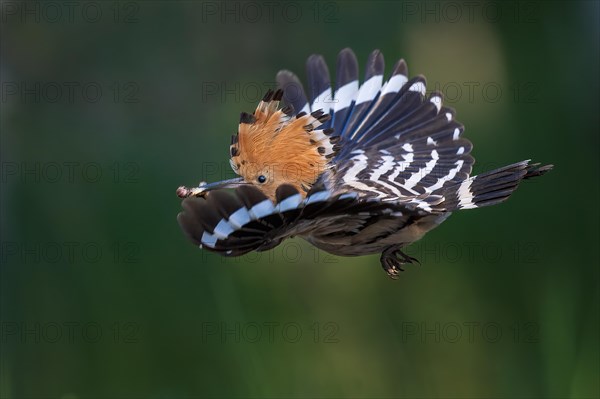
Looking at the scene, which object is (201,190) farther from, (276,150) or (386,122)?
(386,122)

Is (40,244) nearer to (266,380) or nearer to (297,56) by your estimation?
(266,380)

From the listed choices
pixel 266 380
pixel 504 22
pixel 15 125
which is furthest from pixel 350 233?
pixel 15 125
